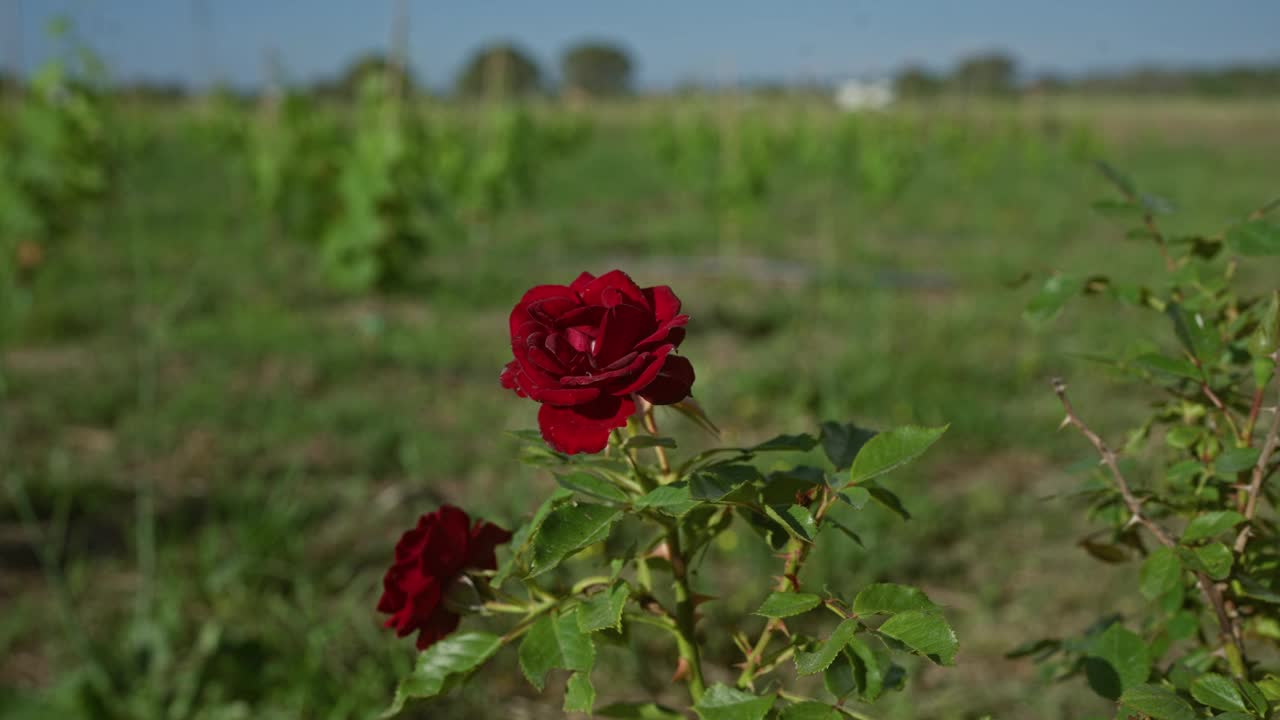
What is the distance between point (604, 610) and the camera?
2.41 feet

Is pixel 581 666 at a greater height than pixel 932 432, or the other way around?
pixel 932 432

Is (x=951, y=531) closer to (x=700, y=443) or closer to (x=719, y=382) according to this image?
(x=700, y=443)

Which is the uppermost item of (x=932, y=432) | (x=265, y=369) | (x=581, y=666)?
(x=932, y=432)

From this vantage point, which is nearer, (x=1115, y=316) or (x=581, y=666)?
(x=581, y=666)

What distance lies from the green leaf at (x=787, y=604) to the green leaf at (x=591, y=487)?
0.13m

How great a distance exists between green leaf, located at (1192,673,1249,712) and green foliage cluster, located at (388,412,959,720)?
0.74 feet

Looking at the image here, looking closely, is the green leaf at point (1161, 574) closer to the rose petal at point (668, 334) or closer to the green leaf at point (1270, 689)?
the green leaf at point (1270, 689)

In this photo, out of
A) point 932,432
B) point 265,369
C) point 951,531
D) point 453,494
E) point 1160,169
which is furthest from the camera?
point 1160,169

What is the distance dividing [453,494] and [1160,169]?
2172cm

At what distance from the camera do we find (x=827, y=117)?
18.0 meters

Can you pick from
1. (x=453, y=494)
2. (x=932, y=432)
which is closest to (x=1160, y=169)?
(x=453, y=494)

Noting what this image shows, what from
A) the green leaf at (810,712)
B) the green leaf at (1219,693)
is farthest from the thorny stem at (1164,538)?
the green leaf at (810,712)

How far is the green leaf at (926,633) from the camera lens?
0.68m

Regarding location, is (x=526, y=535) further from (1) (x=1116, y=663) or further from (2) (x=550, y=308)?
(1) (x=1116, y=663)
